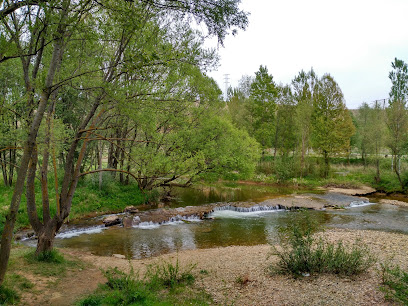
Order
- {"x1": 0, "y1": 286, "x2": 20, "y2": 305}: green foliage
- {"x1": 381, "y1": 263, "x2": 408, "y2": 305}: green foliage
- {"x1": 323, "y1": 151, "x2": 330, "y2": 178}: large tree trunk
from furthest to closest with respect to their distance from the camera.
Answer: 1. {"x1": 323, "y1": 151, "x2": 330, "y2": 178}: large tree trunk
2. {"x1": 0, "y1": 286, "x2": 20, "y2": 305}: green foliage
3. {"x1": 381, "y1": 263, "x2": 408, "y2": 305}: green foliage

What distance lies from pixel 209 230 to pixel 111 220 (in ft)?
15.5

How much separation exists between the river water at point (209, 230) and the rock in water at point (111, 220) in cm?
32

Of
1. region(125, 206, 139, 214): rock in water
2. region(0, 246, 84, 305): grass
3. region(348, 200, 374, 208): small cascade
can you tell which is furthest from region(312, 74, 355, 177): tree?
region(0, 246, 84, 305): grass

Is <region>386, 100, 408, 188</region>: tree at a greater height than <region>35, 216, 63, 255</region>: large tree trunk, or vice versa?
<region>386, 100, 408, 188</region>: tree

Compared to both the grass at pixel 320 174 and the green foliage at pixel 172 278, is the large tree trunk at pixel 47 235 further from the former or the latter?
the grass at pixel 320 174

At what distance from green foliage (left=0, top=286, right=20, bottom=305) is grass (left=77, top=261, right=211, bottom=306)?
111 centimetres

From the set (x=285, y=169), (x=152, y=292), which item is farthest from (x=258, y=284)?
(x=285, y=169)

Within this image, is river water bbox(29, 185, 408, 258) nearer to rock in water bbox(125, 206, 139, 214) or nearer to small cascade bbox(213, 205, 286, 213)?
small cascade bbox(213, 205, 286, 213)

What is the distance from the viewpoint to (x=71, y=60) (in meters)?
7.89

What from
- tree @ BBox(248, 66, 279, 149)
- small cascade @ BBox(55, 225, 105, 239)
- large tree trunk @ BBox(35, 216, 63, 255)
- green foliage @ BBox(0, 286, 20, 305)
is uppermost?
tree @ BBox(248, 66, 279, 149)

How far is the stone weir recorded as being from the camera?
14.5 m

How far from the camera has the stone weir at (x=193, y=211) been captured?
14512 mm

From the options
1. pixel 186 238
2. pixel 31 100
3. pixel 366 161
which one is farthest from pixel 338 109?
pixel 31 100

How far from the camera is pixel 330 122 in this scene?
31.2m
